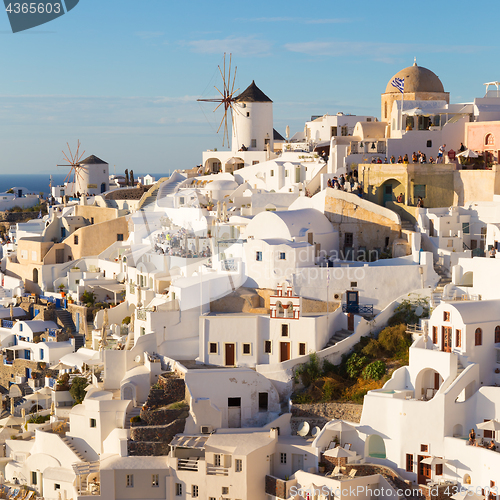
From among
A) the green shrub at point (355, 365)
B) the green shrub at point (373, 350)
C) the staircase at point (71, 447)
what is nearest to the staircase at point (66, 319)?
the staircase at point (71, 447)

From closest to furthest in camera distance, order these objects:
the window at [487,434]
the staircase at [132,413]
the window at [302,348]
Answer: the window at [487,434]
the staircase at [132,413]
the window at [302,348]

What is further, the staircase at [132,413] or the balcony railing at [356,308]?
the balcony railing at [356,308]

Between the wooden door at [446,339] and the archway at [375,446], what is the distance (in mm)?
3600

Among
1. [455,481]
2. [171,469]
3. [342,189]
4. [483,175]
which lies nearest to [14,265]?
[342,189]

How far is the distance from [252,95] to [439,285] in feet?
81.2

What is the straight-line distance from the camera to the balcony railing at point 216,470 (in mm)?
26000

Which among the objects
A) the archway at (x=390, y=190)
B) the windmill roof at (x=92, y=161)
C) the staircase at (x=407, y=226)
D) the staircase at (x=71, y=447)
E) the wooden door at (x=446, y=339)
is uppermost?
the windmill roof at (x=92, y=161)

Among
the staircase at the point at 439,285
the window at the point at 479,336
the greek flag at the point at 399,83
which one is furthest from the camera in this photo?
the greek flag at the point at 399,83

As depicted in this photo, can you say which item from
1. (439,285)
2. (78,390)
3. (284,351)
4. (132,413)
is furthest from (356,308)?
(78,390)

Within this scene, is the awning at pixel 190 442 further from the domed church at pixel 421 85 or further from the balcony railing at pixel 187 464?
the domed church at pixel 421 85

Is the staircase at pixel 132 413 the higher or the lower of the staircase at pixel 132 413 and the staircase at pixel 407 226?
the lower

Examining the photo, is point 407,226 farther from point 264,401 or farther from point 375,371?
point 264,401

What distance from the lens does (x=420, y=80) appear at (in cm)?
4266

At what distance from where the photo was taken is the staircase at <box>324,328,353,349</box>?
29.7 meters
